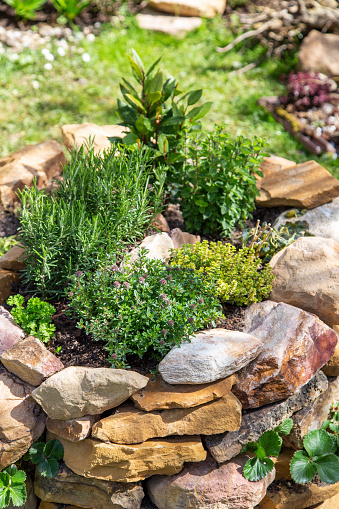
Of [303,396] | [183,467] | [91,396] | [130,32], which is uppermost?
[130,32]

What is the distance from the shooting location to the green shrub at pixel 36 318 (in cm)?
291

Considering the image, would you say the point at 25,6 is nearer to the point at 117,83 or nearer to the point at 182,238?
the point at 117,83

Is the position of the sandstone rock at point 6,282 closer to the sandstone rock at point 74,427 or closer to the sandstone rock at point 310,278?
the sandstone rock at point 74,427

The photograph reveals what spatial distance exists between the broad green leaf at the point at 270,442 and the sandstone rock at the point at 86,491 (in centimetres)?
78

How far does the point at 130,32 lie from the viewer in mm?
7227

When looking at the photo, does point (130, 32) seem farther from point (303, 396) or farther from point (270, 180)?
point (303, 396)

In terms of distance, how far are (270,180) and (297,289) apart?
1294 mm

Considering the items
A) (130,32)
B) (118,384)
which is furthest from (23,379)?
(130,32)

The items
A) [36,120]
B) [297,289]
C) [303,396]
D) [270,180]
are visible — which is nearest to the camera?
[303,396]

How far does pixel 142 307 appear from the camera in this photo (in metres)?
2.75

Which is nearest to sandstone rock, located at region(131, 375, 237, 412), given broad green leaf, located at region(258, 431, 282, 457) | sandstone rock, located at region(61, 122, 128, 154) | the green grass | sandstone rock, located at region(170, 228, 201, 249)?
broad green leaf, located at region(258, 431, 282, 457)

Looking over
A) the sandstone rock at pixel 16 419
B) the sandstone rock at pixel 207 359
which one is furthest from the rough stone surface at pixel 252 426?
the sandstone rock at pixel 16 419

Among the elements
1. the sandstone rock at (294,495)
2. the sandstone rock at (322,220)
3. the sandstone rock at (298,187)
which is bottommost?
the sandstone rock at (294,495)

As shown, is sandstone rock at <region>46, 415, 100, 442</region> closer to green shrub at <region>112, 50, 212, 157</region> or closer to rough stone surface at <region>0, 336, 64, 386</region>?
rough stone surface at <region>0, 336, 64, 386</region>
